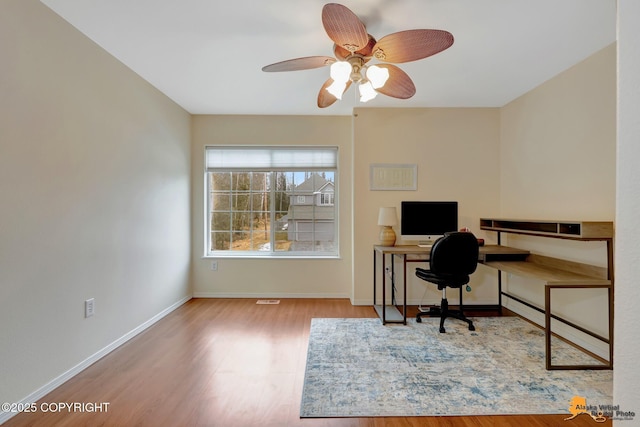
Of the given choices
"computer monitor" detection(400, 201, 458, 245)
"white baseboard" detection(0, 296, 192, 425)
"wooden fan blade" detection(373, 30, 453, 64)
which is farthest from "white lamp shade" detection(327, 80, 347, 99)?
"white baseboard" detection(0, 296, 192, 425)

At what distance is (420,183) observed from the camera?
3666 mm

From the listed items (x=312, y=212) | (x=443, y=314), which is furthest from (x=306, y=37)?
(x=443, y=314)

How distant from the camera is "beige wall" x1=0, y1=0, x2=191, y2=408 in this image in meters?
1.67

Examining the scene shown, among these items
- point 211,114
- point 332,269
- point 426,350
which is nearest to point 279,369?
point 426,350

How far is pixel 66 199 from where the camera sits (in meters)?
2.01

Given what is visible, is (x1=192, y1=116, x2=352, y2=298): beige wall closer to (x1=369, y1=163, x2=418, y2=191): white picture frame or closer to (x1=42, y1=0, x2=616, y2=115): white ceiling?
(x1=369, y1=163, x2=418, y2=191): white picture frame

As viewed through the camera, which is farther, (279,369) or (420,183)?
(420,183)

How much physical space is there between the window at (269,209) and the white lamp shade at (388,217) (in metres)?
0.80

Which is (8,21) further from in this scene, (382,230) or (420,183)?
(420,183)

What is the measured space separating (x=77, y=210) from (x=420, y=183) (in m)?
3.47

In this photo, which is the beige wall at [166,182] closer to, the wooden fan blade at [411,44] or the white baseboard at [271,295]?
the white baseboard at [271,295]

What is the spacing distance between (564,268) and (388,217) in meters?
1.69

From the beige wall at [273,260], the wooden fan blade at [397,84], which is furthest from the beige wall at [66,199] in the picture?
the wooden fan blade at [397,84]

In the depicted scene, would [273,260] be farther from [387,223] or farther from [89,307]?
[89,307]
